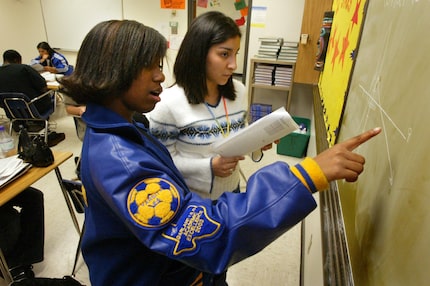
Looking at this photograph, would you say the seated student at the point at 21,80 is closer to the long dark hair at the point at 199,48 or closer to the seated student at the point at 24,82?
the seated student at the point at 24,82

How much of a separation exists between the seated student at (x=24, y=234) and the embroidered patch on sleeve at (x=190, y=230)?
160cm

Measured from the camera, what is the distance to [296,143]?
3078 millimetres

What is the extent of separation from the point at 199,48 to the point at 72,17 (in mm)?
5339

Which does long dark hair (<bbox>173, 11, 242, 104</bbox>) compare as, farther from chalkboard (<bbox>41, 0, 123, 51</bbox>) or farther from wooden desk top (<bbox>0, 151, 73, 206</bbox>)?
chalkboard (<bbox>41, 0, 123, 51</bbox>)

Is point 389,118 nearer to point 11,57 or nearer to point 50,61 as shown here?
point 11,57

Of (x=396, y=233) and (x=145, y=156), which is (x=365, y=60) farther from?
(x=145, y=156)

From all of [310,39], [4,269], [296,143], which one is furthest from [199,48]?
[296,143]

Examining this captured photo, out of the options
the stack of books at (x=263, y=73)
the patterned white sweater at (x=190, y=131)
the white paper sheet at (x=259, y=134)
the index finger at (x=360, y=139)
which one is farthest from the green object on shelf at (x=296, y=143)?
the index finger at (x=360, y=139)

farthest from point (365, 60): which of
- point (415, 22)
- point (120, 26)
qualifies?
point (120, 26)

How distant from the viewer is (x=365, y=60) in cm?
78

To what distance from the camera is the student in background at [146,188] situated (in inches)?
20.1

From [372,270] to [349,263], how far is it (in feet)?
0.54

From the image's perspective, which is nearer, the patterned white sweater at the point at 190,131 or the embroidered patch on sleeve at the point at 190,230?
the embroidered patch on sleeve at the point at 190,230

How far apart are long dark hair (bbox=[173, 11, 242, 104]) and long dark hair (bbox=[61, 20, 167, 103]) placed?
46 centimetres
